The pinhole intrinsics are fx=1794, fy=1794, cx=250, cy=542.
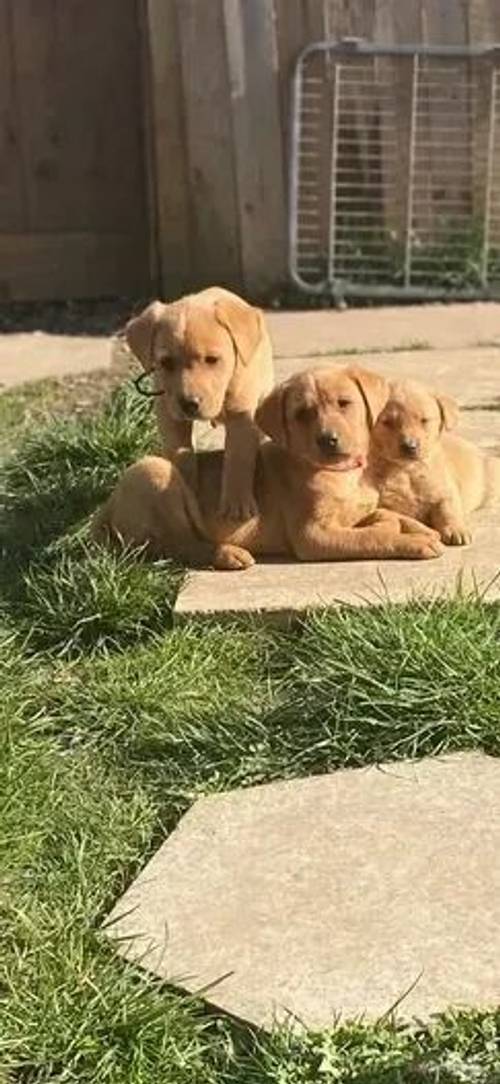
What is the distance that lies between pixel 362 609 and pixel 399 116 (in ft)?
12.9

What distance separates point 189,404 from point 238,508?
0.34 m

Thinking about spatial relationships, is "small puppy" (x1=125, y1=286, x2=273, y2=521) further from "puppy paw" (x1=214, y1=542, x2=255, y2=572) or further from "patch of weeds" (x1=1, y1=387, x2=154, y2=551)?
"patch of weeds" (x1=1, y1=387, x2=154, y2=551)

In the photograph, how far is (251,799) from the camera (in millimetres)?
3244

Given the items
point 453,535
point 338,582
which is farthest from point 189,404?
point 453,535

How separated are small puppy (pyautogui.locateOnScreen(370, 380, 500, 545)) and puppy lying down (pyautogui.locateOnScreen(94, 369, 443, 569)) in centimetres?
4

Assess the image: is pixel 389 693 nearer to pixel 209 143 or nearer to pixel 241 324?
pixel 241 324

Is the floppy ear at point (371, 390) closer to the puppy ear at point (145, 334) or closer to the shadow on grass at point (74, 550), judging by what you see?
the puppy ear at point (145, 334)

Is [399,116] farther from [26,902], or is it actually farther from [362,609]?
[26,902]

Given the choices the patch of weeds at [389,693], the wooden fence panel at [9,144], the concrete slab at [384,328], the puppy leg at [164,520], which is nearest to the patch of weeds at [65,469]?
the puppy leg at [164,520]

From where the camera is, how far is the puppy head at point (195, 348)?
151 inches

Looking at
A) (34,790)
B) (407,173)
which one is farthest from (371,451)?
(407,173)

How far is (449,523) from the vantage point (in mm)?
4172

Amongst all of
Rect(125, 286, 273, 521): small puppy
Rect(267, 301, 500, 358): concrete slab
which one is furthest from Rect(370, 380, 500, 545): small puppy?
Rect(267, 301, 500, 358): concrete slab

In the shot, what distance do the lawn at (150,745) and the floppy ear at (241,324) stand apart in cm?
55
